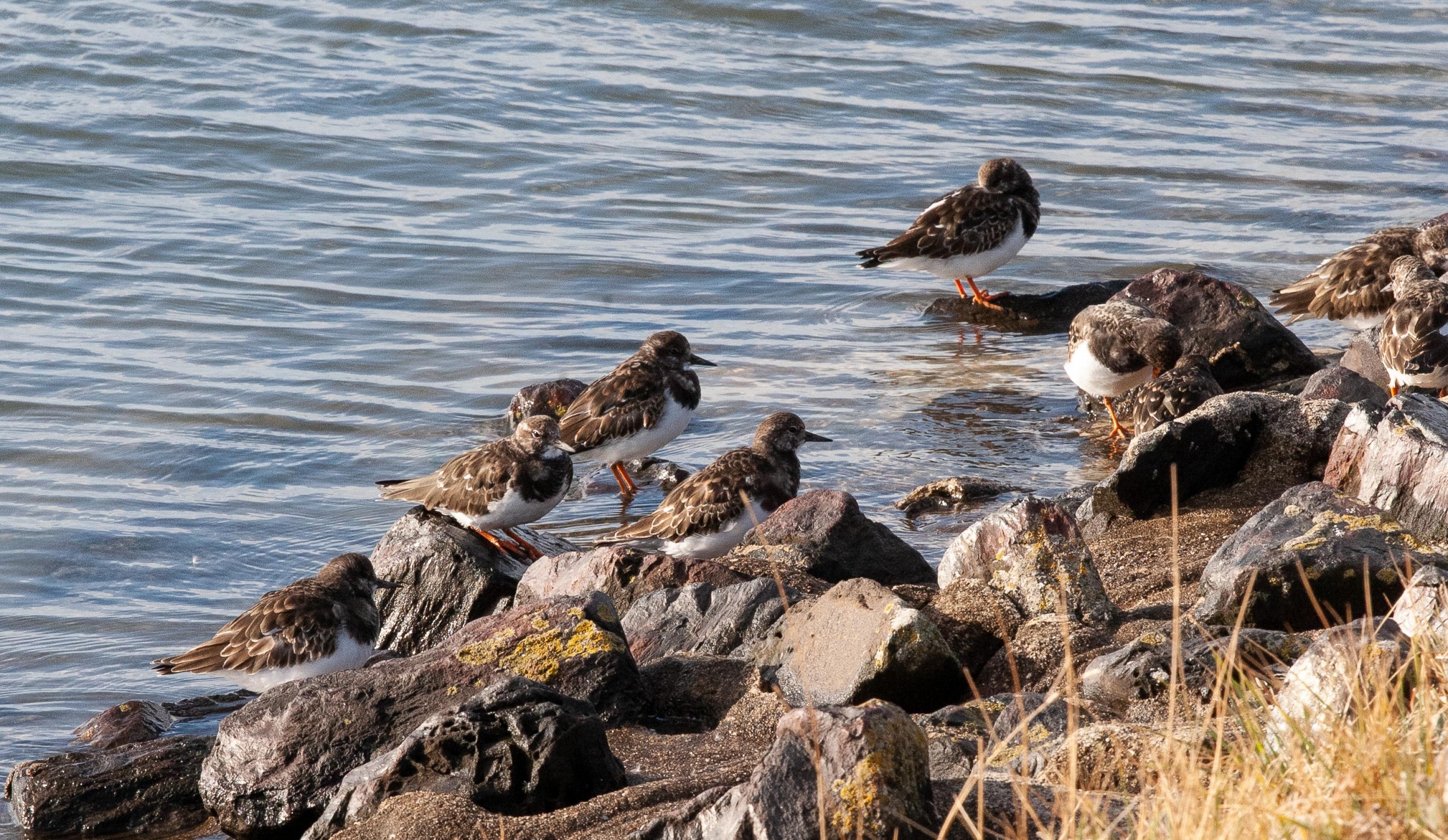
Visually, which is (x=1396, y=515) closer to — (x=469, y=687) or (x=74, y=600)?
(x=469, y=687)

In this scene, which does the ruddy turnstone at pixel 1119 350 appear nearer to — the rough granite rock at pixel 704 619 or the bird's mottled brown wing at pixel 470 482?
the bird's mottled brown wing at pixel 470 482

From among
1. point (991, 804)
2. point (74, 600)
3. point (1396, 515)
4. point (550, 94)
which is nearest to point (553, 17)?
point (550, 94)

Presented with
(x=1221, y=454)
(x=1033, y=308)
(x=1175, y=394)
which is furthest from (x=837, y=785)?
(x=1033, y=308)

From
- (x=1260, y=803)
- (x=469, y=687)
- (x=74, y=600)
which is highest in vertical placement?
(x=1260, y=803)

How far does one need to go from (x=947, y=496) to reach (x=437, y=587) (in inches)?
109

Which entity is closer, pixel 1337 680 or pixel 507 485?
pixel 1337 680

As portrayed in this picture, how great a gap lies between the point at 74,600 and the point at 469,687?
11.0ft

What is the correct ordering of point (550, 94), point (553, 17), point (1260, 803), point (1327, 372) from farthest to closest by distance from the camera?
point (553, 17) → point (550, 94) → point (1327, 372) → point (1260, 803)

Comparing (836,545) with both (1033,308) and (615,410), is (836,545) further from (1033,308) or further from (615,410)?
(1033,308)

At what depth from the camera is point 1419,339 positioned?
26.5 feet

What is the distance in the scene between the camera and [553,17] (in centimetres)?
2112

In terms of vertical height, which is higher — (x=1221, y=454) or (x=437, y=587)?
(x=1221, y=454)

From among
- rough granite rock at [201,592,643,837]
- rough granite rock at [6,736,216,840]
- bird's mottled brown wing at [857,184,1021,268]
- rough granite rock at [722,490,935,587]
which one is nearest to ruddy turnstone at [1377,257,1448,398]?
rough granite rock at [722,490,935,587]

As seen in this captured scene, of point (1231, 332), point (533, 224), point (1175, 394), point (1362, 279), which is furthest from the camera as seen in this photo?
point (533, 224)
